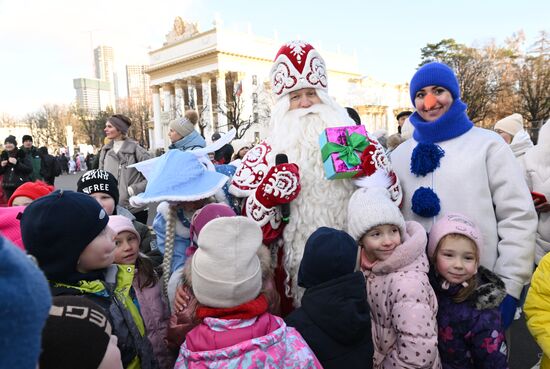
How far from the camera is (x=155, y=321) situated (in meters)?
2.30

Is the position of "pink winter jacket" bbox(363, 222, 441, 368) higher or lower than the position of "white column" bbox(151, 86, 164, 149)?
lower

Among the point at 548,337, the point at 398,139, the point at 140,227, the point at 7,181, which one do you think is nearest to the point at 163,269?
the point at 140,227

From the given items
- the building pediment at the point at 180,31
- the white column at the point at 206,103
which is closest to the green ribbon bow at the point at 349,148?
the white column at the point at 206,103

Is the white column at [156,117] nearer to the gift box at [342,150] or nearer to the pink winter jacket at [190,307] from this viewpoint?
the gift box at [342,150]

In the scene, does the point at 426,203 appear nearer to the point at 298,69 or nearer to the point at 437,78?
the point at 437,78

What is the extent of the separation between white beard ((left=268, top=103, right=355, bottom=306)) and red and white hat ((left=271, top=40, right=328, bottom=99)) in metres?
0.18

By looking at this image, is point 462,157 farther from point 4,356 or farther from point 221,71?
point 221,71

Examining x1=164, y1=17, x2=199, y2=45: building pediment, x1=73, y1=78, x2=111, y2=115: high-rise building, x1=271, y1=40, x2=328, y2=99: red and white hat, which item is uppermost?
x1=73, y1=78, x2=111, y2=115: high-rise building

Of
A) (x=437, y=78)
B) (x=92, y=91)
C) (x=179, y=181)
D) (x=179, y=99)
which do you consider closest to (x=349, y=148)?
(x=437, y=78)

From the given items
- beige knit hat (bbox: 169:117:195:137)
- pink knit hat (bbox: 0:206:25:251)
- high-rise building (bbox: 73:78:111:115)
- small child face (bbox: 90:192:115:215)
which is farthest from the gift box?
high-rise building (bbox: 73:78:111:115)

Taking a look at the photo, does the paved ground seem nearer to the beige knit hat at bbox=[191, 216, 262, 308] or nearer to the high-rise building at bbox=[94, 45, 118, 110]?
the beige knit hat at bbox=[191, 216, 262, 308]

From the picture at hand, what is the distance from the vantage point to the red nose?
238 centimetres

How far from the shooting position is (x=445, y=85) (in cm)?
238

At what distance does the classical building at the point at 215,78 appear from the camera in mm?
41219
